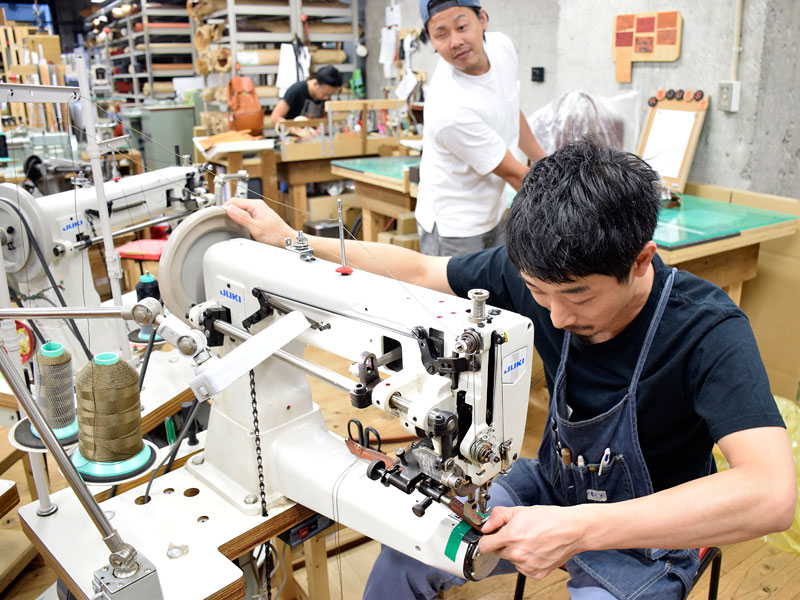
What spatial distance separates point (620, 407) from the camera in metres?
1.10

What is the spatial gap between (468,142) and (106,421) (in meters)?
1.53

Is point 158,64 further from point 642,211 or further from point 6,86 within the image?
point 642,211

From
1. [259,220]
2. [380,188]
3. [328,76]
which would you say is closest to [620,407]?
[259,220]

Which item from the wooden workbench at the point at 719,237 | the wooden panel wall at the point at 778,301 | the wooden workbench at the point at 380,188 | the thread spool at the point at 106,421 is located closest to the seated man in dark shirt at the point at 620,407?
the thread spool at the point at 106,421

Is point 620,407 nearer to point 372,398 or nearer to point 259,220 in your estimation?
point 372,398

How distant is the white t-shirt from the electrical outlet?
0.84m

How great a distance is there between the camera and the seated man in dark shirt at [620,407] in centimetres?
87

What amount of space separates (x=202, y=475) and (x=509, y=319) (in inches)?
26.4

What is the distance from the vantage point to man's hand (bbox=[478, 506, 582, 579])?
34.3 inches

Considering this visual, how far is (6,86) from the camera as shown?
1026 millimetres

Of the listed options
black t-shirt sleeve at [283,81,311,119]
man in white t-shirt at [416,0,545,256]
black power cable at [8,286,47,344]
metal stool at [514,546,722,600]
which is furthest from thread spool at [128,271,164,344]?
black t-shirt sleeve at [283,81,311,119]

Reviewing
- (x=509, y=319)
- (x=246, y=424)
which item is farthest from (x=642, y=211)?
(x=246, y=424)

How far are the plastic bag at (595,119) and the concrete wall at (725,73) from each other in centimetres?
7

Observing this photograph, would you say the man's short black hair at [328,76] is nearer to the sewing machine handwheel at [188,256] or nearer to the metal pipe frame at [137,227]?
the metal pipe frame at [137,227]
